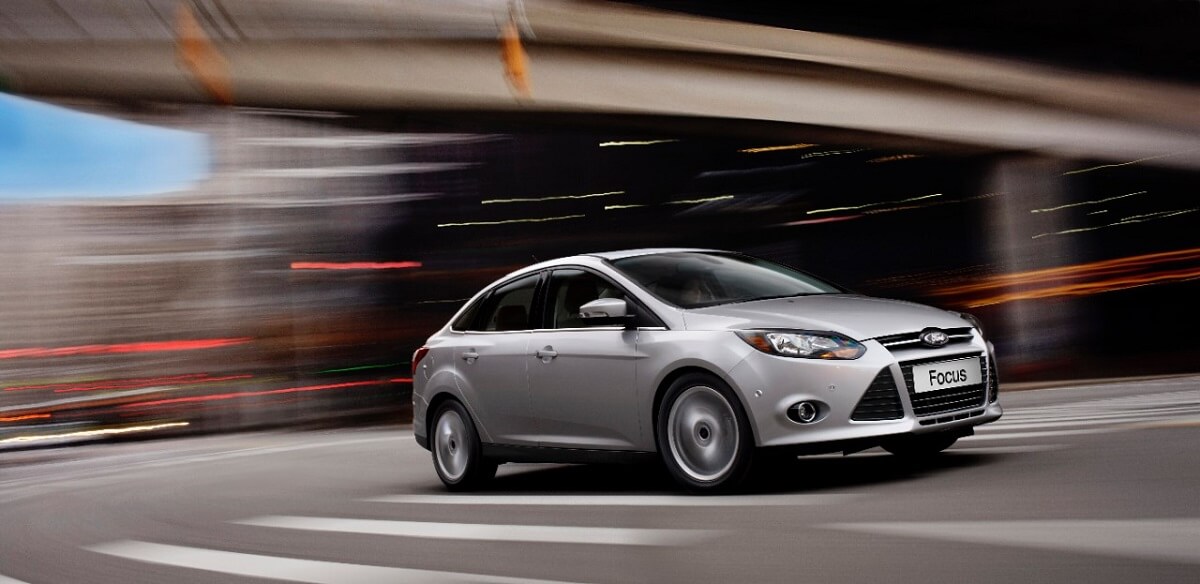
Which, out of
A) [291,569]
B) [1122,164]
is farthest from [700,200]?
[291,569]

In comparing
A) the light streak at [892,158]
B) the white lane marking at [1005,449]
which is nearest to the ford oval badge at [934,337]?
the white lane marking at [1005,449]

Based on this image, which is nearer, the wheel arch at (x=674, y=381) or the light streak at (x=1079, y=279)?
the wheel arch at (x=674, y=381)

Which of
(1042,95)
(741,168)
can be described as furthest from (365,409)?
(1042,95)

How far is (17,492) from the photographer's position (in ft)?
45.6

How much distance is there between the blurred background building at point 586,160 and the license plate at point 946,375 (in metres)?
11.4

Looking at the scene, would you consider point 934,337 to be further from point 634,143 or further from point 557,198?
point 557,198

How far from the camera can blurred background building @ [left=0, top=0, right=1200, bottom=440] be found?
1977cm

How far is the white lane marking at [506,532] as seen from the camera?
6078 mm

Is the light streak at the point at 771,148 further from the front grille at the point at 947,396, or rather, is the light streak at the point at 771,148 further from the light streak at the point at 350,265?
the front grille at the point at 947,396

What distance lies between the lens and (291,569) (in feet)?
19.9

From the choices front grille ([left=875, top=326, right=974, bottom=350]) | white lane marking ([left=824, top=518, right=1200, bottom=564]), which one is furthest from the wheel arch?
white lane marking ([left=824, top=518, right=1200, bottom=564])

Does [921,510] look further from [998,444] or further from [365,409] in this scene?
[365,409]

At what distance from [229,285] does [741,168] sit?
10.5 m

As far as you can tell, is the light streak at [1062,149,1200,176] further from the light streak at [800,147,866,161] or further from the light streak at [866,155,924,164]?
the light streak at [800,147,866,161]
